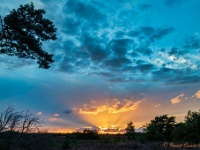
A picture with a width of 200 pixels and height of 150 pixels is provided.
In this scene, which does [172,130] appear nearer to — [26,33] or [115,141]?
[115,141]

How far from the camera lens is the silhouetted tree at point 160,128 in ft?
235

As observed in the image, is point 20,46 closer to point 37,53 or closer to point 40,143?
point 37,53

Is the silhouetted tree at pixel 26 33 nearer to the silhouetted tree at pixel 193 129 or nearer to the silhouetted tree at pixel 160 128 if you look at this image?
the silhouetted tree at pixel 193 129

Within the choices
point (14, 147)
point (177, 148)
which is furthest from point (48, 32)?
point (177, 148)

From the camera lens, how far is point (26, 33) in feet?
66.2

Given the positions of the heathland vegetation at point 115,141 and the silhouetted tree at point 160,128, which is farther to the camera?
the silhouetted tree at point 160,128

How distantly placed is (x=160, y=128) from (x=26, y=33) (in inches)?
2481

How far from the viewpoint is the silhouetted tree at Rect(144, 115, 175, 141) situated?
→ 71562mm

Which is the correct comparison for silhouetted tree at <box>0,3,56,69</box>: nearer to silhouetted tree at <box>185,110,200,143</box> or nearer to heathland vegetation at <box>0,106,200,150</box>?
heathland vegetation at <box>0,106,200,150</box>

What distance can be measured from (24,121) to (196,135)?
32185 millimetres

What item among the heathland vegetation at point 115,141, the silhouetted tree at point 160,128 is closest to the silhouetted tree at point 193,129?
the heathland vegetation at point 115,141

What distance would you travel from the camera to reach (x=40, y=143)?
23734mm

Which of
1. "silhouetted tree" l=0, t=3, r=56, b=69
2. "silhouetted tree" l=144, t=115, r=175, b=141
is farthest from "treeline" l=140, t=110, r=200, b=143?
"silhouetted tree" l=0, t=3, r=56, b=69

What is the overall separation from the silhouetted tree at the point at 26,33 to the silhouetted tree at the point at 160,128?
56.3 m
